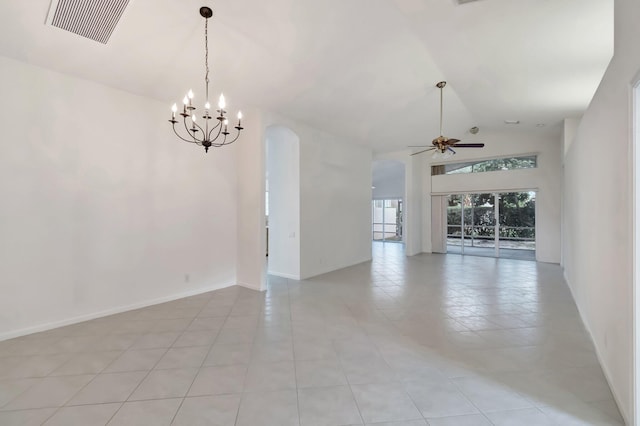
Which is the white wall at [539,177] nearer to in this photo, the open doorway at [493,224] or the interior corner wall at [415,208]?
the open doorway at [493,224]

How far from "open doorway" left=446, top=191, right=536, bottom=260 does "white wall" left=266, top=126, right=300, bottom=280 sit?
6046 mm

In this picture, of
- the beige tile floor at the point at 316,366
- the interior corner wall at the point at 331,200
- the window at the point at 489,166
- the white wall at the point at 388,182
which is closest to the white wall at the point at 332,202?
the interior corner wall at the point at 331,200

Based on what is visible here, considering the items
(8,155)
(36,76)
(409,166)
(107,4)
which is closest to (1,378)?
(8,155)

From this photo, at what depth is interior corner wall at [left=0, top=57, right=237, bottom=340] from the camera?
321 centimetres

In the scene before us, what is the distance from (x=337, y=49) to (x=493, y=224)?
7.68 m

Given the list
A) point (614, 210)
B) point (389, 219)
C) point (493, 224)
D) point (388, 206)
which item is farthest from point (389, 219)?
point (614, 210)

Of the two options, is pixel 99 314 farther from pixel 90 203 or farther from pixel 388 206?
pixel 388 206

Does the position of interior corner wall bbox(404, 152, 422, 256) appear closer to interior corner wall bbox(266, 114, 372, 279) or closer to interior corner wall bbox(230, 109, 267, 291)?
interior corner wall bbox(266, 114, 372, 279)

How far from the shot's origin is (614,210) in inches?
85.2

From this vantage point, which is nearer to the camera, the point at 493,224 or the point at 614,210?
the point at 614,210

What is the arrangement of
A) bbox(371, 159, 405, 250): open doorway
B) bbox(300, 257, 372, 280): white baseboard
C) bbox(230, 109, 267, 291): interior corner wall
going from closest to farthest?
bbox(230, 109, 267, 291): interior corner wall, bbox(300, 257, 372, 280): white baseboard, bbox(371, 159, 405, 250): open doorway

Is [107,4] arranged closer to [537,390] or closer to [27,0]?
[27,0]

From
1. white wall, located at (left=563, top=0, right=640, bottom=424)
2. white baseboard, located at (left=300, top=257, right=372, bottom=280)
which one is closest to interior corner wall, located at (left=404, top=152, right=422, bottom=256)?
white baseboard, located at (left=300, top=257, right=372, bottom=280)

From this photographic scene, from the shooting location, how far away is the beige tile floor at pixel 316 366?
200 centimetres
